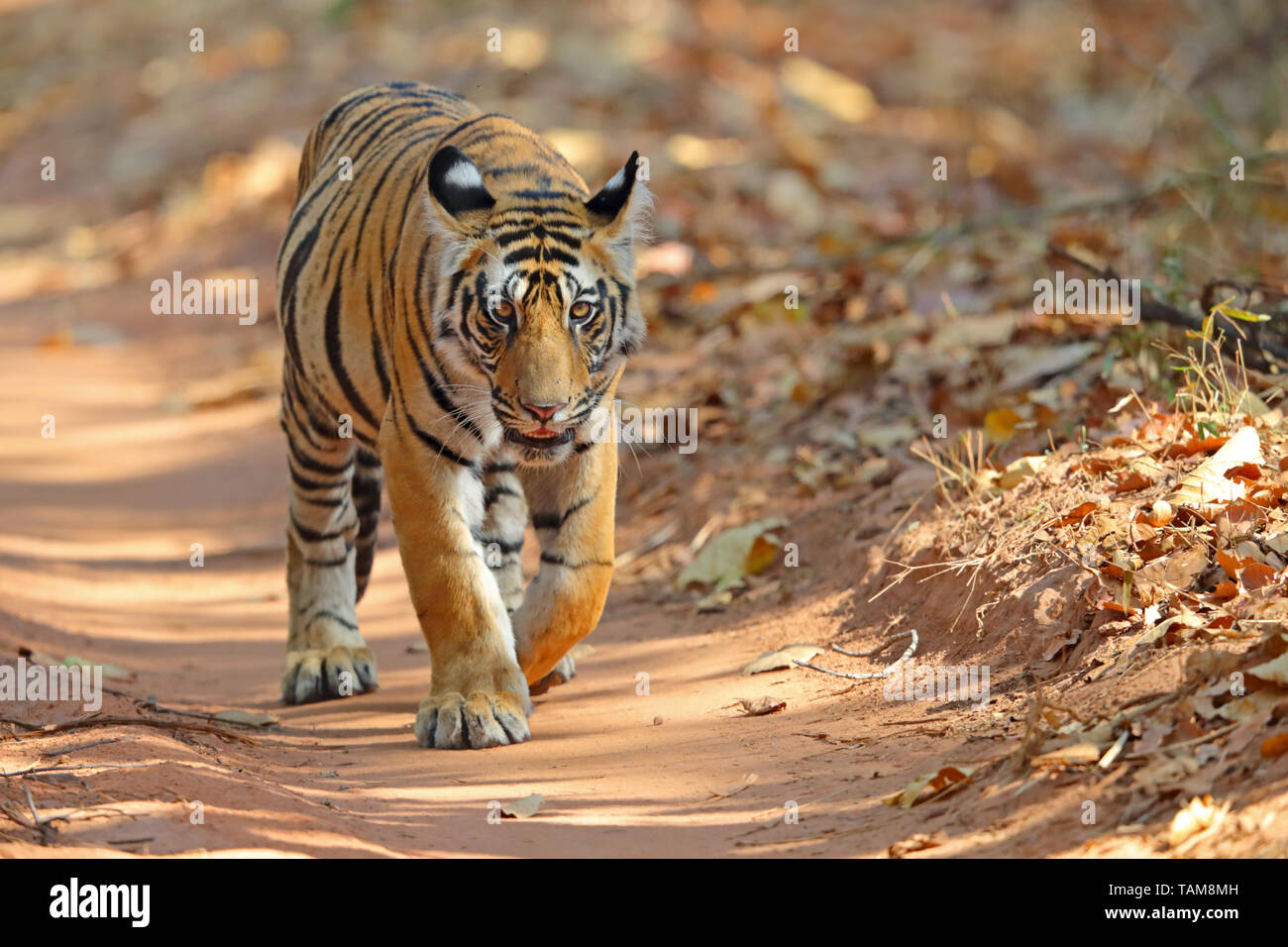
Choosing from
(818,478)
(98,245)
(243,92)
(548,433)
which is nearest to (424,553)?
(548,433)

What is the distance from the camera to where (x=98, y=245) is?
15.4 metres

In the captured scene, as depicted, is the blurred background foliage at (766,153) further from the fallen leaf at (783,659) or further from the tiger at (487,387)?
the tiger at (487,387)

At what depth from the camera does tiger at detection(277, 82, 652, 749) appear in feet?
15.2

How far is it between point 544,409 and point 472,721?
1.03 meters

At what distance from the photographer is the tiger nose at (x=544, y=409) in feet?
14.7

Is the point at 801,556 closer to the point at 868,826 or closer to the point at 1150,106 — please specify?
the point at 868,826

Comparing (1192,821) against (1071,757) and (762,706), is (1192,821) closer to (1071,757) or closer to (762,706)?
(1071,757)

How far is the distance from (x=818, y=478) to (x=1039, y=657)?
2.49 meters

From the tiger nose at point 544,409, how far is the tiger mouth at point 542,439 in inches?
4.5

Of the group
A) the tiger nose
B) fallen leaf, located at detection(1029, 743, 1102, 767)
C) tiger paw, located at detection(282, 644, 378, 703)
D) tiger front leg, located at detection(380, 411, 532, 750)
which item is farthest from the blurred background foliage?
fallen leaf, located at detection(1029, 743, 1102, 767)

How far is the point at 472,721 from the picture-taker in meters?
4.59

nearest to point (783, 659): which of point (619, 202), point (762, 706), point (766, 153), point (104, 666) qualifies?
point (762, 706)

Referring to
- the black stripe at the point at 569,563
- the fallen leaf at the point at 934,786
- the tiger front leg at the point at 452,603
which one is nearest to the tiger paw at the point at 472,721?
the tiger front leg at the point at 452,603

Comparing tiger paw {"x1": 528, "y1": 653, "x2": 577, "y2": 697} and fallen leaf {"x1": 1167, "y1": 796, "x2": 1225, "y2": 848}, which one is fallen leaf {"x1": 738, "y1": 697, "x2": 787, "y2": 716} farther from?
fallen leaf {"x1": 1167, "y1": 796, "x2": 1225, "y2": 848}
